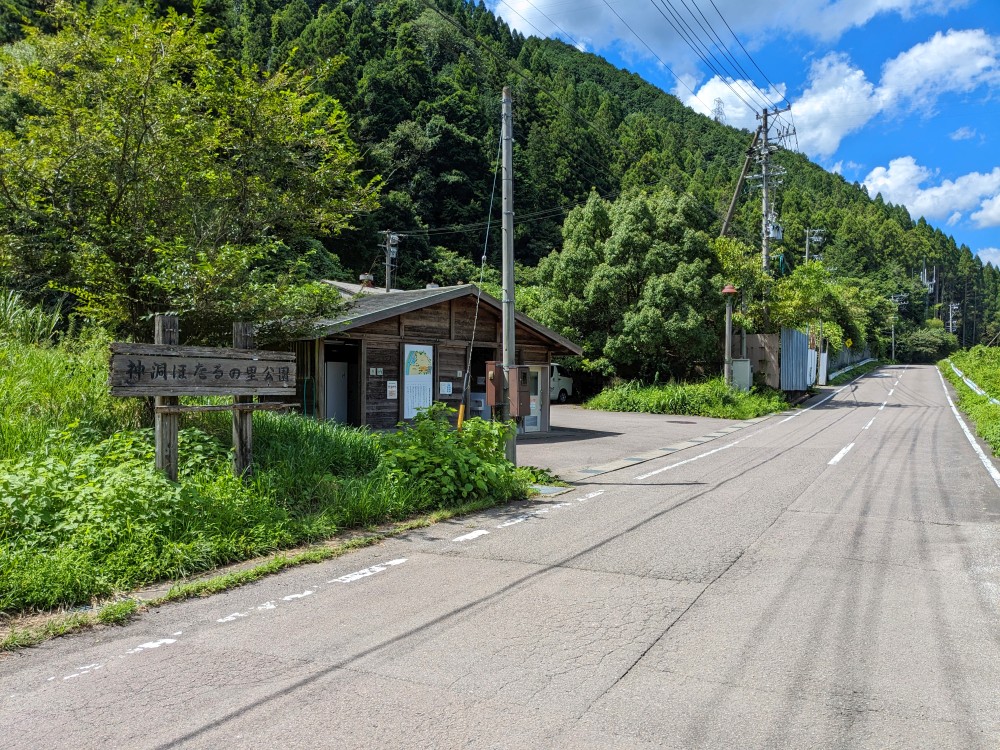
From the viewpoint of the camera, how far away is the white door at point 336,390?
51.0 feet

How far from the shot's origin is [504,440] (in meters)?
9.70

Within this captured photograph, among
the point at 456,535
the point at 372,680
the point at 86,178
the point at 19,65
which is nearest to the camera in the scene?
the point at 372,680

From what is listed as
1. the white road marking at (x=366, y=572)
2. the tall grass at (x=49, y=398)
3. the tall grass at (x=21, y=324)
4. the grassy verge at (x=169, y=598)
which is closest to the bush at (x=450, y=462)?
the grassy verge at (x=169, y=598)

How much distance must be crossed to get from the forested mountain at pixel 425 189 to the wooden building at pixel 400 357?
92.5 inches

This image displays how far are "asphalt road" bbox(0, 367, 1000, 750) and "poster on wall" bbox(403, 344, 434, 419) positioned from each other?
7.50m

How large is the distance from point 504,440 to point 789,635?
227 inches

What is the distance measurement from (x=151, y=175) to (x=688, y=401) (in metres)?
22.1

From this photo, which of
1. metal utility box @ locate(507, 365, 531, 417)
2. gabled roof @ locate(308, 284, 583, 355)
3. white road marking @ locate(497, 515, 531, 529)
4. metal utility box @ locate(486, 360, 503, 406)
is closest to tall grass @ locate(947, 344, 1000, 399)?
gabled roof @ locate(308, 284, 583, 355)

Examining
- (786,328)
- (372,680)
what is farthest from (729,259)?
(372,680)

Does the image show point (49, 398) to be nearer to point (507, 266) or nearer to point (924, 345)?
point (507, 266)

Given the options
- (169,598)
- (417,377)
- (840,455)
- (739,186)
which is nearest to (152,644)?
(169,598)

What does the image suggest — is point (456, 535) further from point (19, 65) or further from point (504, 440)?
point (19, 65)

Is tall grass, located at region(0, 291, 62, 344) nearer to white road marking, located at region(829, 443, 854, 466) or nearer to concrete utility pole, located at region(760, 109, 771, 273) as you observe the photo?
white road marking, located at region(829, 443, 854, 466)

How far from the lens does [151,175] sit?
7961mm
